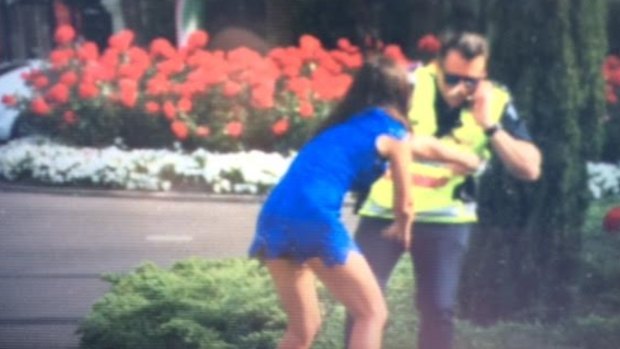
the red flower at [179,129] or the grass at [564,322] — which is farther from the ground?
the red flower at [179,129]

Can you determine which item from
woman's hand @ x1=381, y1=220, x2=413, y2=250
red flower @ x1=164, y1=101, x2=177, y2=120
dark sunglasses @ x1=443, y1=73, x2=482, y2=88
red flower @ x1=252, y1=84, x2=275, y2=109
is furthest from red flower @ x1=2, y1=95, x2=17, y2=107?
dark sunglasses @ x1=443, y1=73, x2=482, y2=88

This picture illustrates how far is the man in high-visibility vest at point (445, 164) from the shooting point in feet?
8.58

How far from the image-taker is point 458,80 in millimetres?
2646

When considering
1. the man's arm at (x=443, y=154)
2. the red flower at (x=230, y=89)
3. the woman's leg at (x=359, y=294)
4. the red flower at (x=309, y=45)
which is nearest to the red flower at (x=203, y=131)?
the red flower at (x=230, y=89)

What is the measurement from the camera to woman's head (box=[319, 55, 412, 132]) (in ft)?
8.29

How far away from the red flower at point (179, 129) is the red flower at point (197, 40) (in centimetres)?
21

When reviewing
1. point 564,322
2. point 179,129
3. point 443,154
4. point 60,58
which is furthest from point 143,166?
point 564,322

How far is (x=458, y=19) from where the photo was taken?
107 inches

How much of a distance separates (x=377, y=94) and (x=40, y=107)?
92cm

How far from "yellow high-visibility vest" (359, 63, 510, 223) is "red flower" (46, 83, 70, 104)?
0.85 m

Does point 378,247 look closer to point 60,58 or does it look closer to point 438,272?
point 438,272

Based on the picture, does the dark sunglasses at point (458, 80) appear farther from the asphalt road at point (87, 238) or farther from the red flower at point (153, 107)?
the red flower at point (153, 107)

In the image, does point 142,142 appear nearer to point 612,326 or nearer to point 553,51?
point 553,51

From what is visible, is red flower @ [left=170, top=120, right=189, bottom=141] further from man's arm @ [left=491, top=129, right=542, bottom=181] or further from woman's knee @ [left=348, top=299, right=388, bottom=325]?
man's arm @ [left=491, top=129, right=542, bottom=181]
